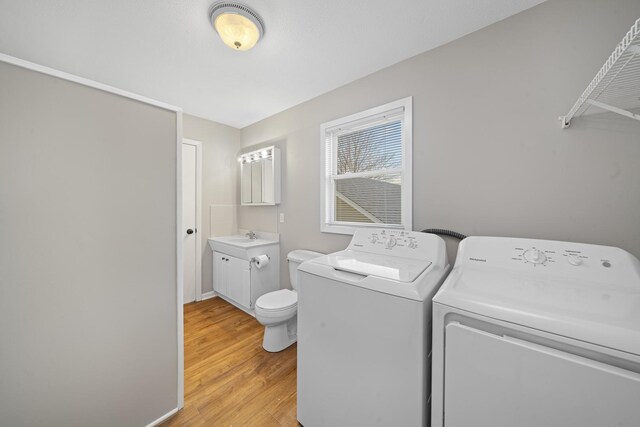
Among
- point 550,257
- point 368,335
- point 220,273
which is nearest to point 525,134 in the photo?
point 550,257

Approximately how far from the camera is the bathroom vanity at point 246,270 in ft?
8.05

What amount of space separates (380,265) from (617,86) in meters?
1.31

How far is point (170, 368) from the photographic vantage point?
1329 millimetres

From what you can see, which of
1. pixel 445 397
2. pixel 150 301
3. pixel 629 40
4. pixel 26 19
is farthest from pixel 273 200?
pixel 629 40

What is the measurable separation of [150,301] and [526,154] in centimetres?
238

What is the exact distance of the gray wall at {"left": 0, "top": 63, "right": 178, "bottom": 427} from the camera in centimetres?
90

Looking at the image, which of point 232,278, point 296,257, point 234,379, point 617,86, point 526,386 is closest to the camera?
point 526,386

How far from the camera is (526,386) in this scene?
0.69 meters

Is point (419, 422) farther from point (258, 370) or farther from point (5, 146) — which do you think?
point (5, 146)

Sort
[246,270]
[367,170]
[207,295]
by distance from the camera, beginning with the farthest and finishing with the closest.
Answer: [207,295] → [246,270] → [367,170]

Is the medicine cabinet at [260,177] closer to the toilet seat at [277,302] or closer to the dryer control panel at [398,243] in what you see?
the toilet seat at [277,302]

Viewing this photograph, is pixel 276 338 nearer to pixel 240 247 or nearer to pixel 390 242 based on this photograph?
pixel 240 247

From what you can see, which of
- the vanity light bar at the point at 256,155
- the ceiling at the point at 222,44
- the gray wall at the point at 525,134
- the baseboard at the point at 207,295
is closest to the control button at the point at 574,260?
the gray wall at the point at 525,134

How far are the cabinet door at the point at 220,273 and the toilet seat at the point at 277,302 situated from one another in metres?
1.04
